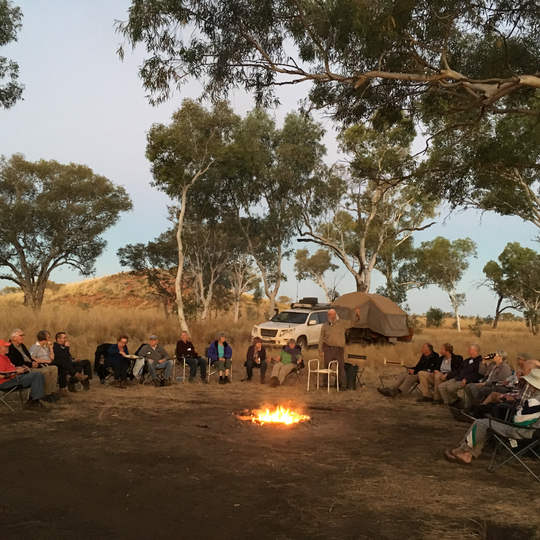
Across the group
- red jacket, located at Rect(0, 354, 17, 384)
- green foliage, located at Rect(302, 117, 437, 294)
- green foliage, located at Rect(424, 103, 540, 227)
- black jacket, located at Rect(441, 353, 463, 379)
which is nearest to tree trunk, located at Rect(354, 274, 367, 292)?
green foliage, located at Rect(302, 117, 437, 294)

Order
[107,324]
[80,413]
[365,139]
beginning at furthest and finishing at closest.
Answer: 1. [365,139]
2. [107,324]
3. [80,413]

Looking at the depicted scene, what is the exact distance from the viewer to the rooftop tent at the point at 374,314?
2130 centimetres

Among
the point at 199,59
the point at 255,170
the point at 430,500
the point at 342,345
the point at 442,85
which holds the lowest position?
the point at 430,500

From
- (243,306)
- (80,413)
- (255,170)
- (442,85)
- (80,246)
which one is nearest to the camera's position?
(80,413)

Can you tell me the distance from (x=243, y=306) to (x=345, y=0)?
51995mm

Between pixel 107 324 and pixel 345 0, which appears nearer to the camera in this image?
pixel 345 0

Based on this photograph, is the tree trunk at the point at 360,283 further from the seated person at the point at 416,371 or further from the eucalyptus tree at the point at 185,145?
the seated person at the point at 416,371

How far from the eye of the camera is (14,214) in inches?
1078

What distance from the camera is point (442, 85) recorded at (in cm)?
871

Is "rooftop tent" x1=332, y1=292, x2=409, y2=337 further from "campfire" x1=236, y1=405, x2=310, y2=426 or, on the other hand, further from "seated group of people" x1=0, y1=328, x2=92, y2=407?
"campfire" x1=236, y1=405, x2=310, y2=426

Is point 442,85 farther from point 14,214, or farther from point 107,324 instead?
point 14,214

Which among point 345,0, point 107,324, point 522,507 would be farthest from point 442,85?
point 107,324

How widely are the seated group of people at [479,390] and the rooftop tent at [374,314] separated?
1073cm

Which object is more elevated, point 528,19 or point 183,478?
point 528,19
